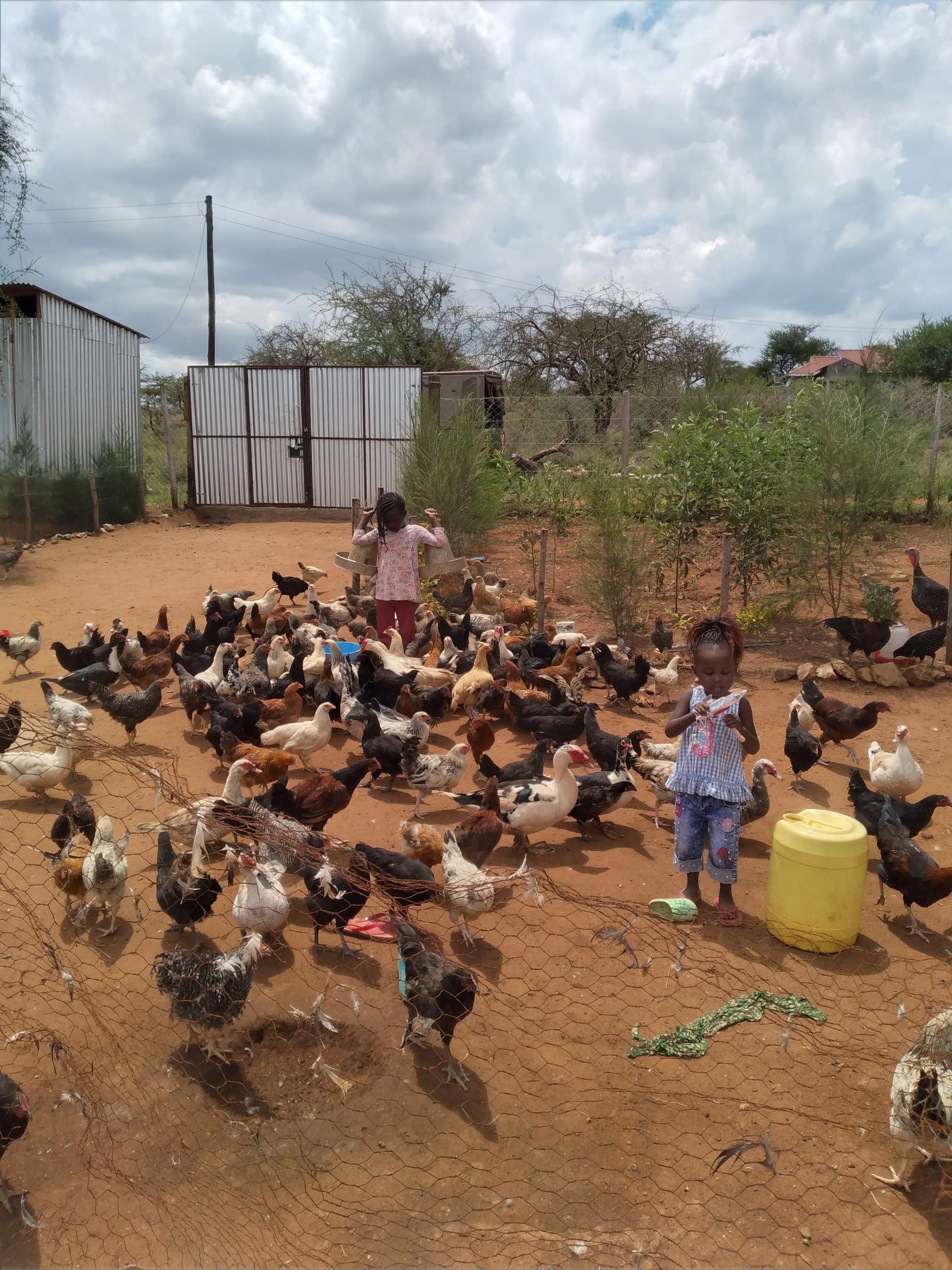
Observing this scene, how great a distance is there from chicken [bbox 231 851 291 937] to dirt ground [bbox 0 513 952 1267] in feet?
0.90

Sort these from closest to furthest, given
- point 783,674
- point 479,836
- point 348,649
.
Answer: point 479,836, point 783,674, point 348,649

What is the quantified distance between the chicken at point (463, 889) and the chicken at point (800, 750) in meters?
2.58

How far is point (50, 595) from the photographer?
1134 centimetres

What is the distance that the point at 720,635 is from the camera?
3896mm

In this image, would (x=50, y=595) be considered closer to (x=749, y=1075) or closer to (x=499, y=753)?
(x=499, y=753)

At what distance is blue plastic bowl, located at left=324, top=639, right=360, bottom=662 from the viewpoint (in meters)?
7.91

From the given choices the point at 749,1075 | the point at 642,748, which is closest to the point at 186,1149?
the point at 749,1075

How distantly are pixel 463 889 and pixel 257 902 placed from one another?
0.97 meters

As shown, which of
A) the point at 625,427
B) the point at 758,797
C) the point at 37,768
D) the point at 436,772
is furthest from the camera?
the point at 625,427

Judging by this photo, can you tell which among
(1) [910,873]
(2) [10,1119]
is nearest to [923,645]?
(1) [910,873]

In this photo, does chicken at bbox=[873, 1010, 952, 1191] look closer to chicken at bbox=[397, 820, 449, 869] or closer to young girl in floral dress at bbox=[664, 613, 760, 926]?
young girl in floral dress at bbox=[664, 613, 760, 926]

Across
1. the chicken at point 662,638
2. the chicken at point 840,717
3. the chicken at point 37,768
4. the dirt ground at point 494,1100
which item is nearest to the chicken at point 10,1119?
the dirt ground at point 494,1100

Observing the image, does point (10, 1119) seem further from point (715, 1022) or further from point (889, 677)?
point (889, 677)

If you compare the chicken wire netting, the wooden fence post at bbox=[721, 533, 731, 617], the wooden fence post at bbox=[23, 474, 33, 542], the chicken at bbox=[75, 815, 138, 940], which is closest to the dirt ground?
the chicken wire netting
